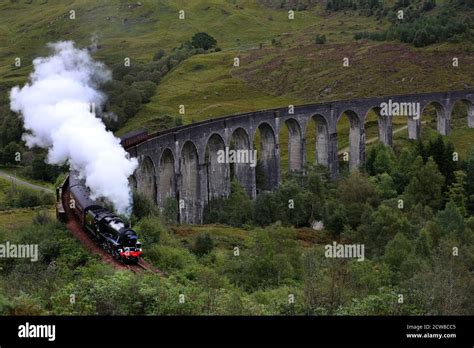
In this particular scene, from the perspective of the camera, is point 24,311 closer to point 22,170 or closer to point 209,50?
point 22,170

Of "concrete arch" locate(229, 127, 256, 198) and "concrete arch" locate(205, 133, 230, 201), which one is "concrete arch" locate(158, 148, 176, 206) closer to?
"concrete arch" locate(205, 133, 230, 201)

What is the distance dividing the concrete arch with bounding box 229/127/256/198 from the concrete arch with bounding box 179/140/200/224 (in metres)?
8.06

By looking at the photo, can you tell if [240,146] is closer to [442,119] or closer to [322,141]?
[322,141]

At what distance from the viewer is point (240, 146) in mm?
72750

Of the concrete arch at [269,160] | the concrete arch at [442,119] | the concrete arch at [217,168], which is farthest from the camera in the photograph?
the concrete arch at [442,119]

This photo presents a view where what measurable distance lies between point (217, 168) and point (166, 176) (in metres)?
9.32

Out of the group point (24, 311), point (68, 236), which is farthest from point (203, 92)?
point (24, 311)

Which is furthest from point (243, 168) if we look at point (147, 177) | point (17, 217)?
point (17, 217)
